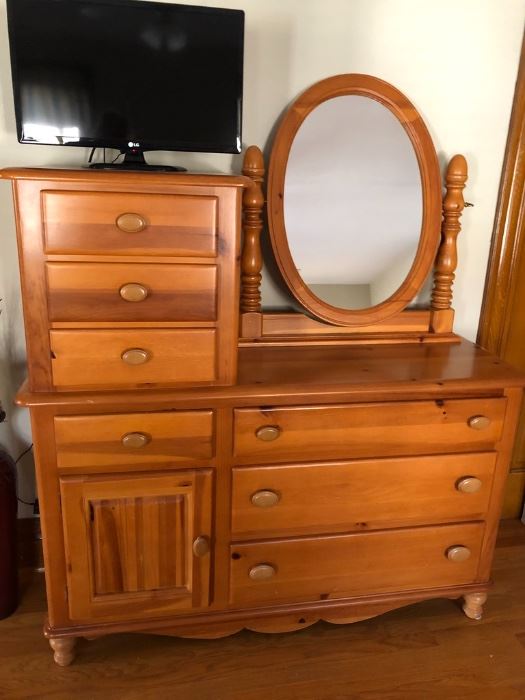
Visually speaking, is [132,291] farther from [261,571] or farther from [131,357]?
[261,571]

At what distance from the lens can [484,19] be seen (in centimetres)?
188

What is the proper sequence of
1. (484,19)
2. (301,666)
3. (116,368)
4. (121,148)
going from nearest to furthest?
(116,368) < (121,148) < (301,666) < (484,19)

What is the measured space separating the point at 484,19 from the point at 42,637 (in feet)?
7.56

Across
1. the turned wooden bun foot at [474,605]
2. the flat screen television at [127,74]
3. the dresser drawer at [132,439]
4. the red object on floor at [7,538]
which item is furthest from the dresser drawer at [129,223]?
the turned wooden bun foot at [474,605]

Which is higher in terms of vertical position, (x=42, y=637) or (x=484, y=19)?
Answer: (x=484, y=19)

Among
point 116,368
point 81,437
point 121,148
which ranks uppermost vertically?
point 121,148

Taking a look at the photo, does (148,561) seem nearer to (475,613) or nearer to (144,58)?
(475,613)

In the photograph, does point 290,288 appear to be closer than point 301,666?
No

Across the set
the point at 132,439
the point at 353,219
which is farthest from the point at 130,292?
the point at 353,219

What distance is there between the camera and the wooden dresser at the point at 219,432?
4.70 feet

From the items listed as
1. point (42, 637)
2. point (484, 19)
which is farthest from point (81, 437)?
point (484, 19)

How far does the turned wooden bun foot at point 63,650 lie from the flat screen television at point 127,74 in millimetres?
1336

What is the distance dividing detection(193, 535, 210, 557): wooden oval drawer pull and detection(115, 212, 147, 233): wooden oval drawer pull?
838 millimetres

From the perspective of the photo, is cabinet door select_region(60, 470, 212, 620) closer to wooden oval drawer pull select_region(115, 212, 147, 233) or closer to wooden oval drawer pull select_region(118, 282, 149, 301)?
wooden oval drawer pull select_region(118, 282, 149, 301)
